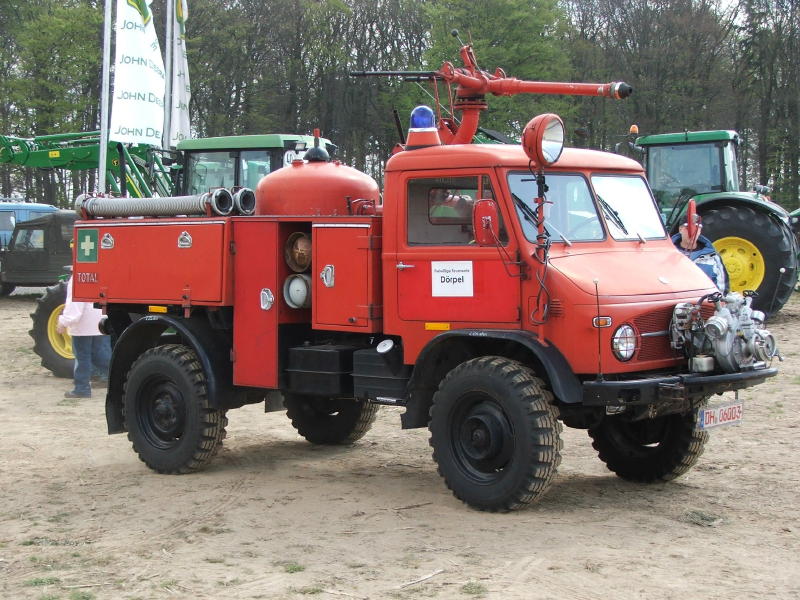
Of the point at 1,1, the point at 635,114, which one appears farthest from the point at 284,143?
the point at 1,1

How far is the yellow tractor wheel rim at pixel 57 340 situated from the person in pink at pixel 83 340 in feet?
3.42

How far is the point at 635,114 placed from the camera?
37.4m

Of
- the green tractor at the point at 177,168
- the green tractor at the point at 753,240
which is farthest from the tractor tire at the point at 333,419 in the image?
the green tractor at the point at 753,240

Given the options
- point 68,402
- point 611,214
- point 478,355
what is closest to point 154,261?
point 478,355

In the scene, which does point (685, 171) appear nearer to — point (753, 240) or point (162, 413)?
point (753, 240)

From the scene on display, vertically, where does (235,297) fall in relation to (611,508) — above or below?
above

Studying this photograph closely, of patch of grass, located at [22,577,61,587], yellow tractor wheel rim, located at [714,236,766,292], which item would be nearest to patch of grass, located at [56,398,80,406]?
patch of grass, located at [22,577,61,587]

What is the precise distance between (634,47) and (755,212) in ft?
76.4

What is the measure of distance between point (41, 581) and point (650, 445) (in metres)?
4.42

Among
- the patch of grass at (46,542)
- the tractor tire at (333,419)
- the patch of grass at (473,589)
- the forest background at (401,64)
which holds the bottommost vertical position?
the patch of grass at (46,542)

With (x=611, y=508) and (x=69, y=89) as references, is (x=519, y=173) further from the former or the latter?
(x=69, y=89)

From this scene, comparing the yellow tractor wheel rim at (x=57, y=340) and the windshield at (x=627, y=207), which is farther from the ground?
the windshield at (x=627, y=207)

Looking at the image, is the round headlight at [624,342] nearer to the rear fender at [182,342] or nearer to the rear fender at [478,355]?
the rear fender at [478,355]

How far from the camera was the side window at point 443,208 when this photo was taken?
7.29 meters
